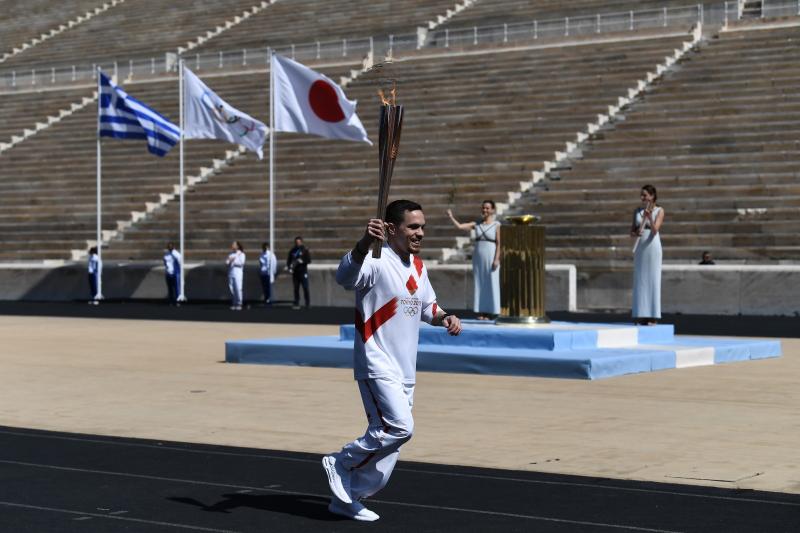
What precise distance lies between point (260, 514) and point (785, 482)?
3168 mm

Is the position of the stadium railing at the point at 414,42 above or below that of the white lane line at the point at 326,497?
above

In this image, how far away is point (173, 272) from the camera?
3241cm

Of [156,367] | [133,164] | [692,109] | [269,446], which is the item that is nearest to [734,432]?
[269,446]

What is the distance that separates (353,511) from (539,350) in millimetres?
8551

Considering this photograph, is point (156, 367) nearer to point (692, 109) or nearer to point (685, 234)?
point (685, 234)

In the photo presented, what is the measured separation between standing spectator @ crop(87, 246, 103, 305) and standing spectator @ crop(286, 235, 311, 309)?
18.2ft

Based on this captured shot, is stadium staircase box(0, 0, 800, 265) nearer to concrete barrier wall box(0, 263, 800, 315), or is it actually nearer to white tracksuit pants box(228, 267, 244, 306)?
concrete barrier wall box(0, 263, 800, 315)

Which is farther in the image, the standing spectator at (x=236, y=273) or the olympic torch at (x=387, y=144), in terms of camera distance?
the standing spectator at (x=236, y=273)

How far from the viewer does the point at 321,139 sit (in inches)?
1574

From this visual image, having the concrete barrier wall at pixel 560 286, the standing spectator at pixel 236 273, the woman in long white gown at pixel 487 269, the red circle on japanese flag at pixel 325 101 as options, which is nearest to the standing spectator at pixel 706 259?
the concrete barrier wall at pixel 560 286

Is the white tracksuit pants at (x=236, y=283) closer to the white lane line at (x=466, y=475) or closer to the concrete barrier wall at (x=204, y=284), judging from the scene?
the concrete barrier wall at (x=204, y=284)

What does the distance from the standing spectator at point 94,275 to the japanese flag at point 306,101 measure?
6178 millimetres

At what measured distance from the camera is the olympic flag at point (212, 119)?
3241 cm

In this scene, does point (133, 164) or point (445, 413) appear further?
point (133, 164)
